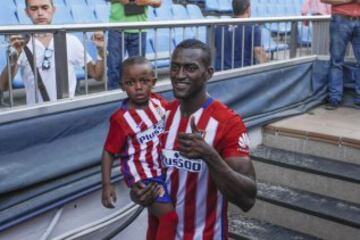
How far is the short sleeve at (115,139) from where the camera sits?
244 cm

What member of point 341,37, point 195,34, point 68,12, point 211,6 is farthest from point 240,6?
point 211,6

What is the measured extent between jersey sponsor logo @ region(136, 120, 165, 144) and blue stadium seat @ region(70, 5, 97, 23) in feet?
13.4

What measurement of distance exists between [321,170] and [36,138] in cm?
237

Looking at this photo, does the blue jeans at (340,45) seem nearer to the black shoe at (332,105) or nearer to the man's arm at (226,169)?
the black shoe at (332,105)

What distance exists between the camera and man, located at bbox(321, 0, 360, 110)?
5.03 metres

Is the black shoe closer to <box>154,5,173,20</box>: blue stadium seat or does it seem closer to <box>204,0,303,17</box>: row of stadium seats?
<box>154,5,173,20</box>: blue stadium seat

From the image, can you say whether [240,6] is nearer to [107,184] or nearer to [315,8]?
[315,8]

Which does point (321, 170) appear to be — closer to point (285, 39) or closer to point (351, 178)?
point (351, 178)

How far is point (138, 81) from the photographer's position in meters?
2.46

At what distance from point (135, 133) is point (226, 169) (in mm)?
892

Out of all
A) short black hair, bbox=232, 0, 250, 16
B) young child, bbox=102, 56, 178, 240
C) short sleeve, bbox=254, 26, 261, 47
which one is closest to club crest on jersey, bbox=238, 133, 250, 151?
young child, bbox=102, 56, 178, 240

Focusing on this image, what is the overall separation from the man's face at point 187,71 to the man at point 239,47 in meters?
2.55

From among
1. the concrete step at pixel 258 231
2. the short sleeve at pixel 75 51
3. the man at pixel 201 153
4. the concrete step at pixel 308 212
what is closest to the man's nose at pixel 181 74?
the man at pixel 201 153

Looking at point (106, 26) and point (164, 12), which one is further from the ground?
point (164, 12)
